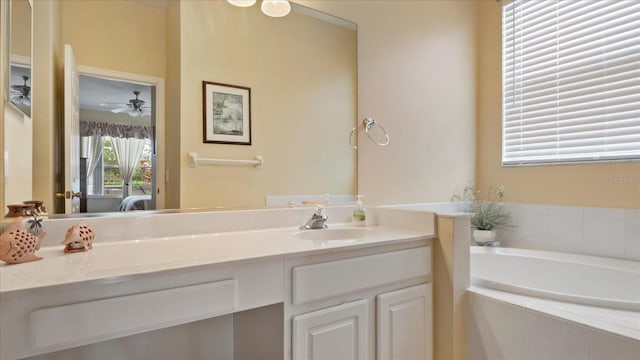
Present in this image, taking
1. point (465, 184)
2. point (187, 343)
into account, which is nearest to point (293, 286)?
point (187, 343)

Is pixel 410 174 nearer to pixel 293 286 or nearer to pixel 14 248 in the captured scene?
pixel 293 286

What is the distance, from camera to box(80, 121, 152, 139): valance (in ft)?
4.33

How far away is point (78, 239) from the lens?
1.13 m

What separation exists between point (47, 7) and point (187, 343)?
140cm

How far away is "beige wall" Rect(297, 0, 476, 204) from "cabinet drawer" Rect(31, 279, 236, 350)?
1.25 meters

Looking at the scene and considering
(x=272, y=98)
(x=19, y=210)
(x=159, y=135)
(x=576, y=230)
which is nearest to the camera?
(x=19, y=210)

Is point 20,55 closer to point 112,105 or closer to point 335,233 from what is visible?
point 112,105

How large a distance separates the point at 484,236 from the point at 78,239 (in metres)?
2.41

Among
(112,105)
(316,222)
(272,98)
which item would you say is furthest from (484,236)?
(112,105)

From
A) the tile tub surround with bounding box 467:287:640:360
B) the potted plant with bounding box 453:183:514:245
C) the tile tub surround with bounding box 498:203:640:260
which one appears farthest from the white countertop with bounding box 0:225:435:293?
the tile tub surround with bounding box 498:203:640:260

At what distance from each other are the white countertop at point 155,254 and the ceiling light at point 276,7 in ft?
3.69

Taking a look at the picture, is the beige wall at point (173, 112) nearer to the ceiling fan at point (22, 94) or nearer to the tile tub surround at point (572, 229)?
the ceiling fan at point (22, 94)

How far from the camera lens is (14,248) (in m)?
0.95

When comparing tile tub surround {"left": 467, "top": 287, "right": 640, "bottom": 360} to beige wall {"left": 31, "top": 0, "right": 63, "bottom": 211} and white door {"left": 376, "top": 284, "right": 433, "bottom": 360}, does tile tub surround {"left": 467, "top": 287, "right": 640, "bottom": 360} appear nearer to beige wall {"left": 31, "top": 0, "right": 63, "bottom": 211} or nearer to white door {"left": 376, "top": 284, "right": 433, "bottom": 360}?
white door {"left": 376, "top": 284, "right": 433, "bottom": 360}
